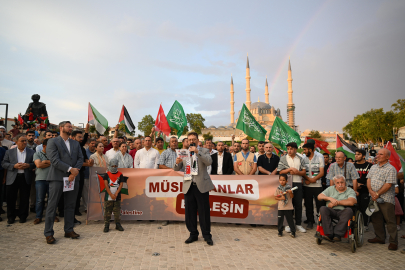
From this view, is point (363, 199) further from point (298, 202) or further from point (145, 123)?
point (145, 123)

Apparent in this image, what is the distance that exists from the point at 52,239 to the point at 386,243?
6.45m

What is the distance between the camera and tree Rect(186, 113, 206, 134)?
259ft

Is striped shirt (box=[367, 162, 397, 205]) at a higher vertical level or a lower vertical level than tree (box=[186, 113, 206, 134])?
lower

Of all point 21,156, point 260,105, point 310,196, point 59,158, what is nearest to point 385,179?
point 310,196

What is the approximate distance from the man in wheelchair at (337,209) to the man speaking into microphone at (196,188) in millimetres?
2159

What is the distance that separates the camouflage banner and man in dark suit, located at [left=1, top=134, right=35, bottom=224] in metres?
1.47

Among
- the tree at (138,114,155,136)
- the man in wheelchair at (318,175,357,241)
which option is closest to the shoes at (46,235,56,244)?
the man in wheelchair at (318,175,357,241)

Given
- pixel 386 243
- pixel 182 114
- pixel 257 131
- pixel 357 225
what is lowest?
pixel 386 243

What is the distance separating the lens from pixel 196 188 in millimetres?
5109

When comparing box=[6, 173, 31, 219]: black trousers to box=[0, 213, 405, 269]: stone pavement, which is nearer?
box=[0, 213, 405, 269]: stone pavement

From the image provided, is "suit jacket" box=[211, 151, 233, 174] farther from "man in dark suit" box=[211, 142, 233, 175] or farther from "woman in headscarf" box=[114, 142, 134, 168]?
"woman in headscarf" box=[114, 142, 134, 168]

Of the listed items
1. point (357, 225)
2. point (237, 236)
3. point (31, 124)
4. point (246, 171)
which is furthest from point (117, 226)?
point (31, 124)

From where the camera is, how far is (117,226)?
18.9 ft

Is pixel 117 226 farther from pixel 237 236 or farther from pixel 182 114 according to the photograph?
pixel 182 114
